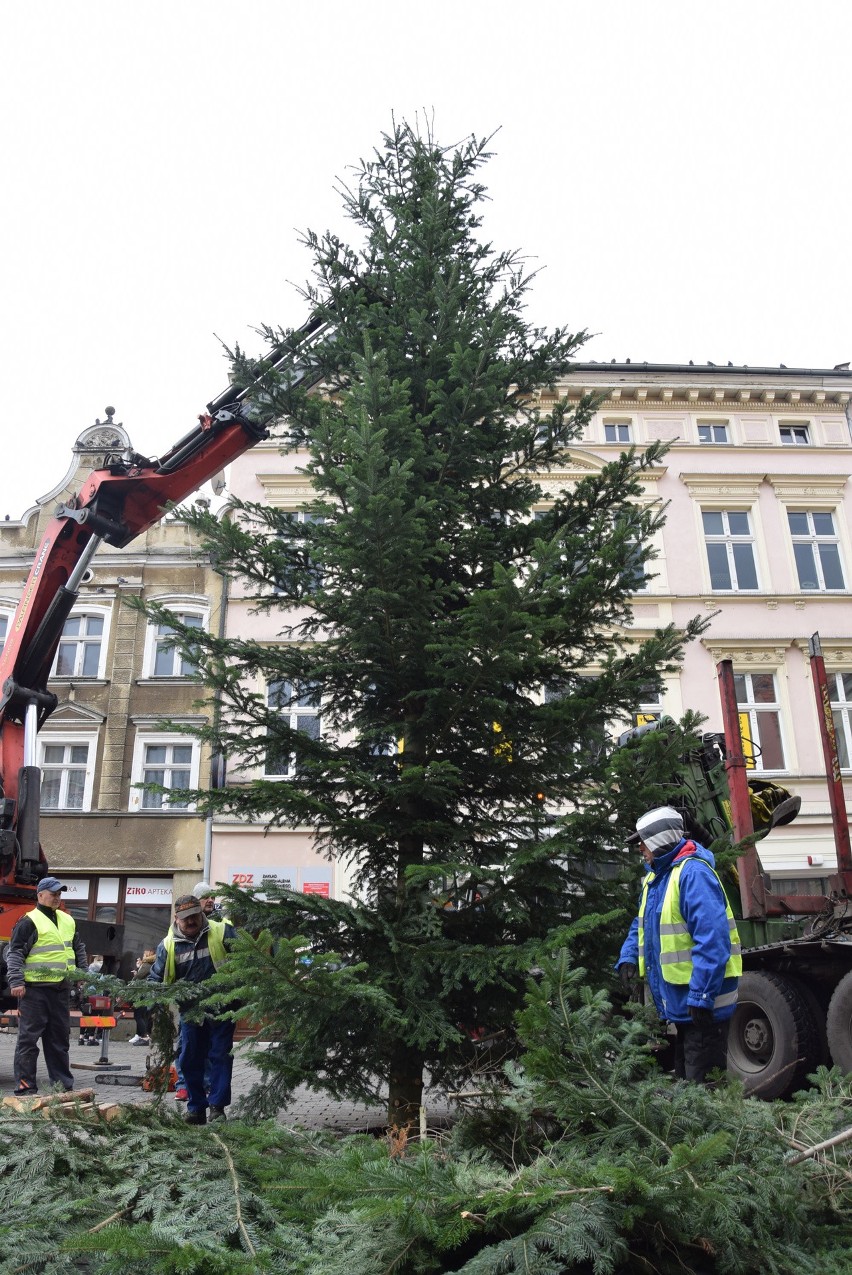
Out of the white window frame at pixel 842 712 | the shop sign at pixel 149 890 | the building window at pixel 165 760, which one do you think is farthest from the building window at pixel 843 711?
the shop sign at pixel 149 890

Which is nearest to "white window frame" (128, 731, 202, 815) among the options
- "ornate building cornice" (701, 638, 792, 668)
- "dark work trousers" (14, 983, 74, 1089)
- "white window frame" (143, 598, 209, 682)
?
"white window frame" (143, 598, 209, 682)

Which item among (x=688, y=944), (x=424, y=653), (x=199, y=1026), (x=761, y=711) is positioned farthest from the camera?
(x=761, y=711)

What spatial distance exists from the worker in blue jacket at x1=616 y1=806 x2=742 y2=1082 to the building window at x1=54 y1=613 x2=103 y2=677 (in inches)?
839

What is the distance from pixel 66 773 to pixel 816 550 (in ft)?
59.2

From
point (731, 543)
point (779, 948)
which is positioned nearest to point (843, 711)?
point (731, 543)

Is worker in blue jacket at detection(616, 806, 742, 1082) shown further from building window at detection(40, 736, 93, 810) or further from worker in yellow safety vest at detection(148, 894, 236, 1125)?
building window at detection(40, 736, 93, 810)

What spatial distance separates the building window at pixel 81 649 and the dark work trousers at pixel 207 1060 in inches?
711

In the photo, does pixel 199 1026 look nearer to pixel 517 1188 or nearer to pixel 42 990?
pixel 42 990

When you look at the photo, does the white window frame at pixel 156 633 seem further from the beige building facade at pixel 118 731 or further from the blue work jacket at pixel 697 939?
the blue work jacket at pixel 697 939

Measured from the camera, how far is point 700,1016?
183 inches

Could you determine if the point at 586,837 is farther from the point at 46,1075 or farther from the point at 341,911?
the point at 46,1075

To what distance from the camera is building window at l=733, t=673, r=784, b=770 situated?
2228cm

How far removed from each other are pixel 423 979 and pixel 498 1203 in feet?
8.43

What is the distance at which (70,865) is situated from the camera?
→ 73.3 feet
